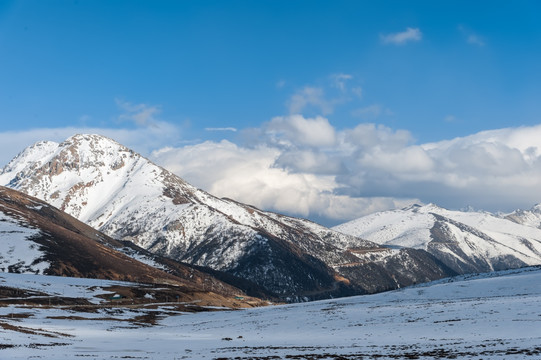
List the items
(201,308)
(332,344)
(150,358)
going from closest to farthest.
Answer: (150,358) → (332,344) → (201,308)

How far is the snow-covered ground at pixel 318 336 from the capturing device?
48.2m

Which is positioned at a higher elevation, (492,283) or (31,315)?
(492,283)

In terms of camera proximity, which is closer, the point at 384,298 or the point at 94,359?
the point at 94,359

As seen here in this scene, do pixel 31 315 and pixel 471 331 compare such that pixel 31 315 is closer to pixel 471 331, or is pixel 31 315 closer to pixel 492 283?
pixel 471 331

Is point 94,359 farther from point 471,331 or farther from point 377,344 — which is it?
point 471,331

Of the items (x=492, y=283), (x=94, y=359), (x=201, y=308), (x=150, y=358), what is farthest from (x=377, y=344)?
(x=201, y=308)

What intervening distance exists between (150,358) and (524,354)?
32987 mm

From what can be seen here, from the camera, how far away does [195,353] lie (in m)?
54.6

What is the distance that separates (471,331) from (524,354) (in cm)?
2257

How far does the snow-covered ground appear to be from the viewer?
4819 cm

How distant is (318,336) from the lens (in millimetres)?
72188

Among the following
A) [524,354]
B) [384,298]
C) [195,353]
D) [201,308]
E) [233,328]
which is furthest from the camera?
[201,308]

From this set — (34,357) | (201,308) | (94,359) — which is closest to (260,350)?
(94,359)

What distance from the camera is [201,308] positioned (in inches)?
6501
